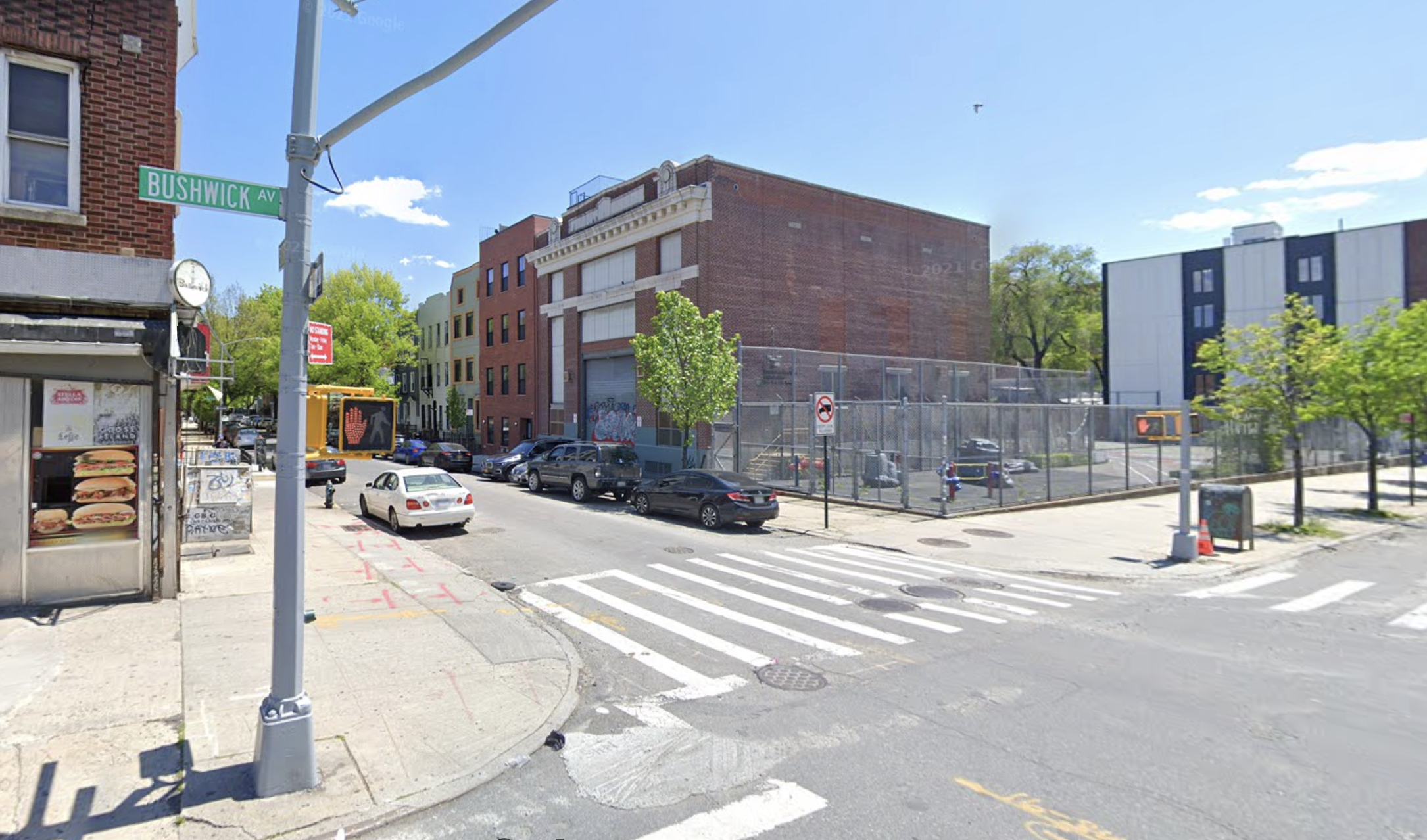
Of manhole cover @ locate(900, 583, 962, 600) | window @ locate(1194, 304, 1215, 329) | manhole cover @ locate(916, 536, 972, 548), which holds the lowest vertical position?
manhole cover @ locate(916, 536, 972, 548)

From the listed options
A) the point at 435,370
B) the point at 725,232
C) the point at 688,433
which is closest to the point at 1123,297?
the point at 725,232

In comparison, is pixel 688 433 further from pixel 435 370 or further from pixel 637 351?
pixel 435 370

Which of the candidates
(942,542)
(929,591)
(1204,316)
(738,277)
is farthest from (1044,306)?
(929,591)

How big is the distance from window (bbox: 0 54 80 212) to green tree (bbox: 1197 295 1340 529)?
71.7 ft

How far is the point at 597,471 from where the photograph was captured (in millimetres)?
22125

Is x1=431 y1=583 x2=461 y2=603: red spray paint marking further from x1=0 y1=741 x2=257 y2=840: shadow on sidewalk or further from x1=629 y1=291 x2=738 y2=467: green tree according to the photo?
x1=629 y1=291 x2=738 y2=467: green tree

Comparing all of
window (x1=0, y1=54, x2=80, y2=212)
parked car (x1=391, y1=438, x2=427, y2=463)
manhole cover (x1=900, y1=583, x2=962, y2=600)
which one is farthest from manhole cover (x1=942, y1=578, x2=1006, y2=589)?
parked car (x1=391, y1=438, x2=427, y2=463)

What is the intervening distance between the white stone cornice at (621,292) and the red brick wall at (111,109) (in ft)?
62.3

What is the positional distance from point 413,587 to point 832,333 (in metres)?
24.8

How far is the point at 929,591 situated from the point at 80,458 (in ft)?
35.8

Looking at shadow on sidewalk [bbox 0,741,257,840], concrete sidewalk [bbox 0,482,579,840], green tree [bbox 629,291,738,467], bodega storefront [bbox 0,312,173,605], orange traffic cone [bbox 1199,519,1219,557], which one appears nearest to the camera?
shadow on sidewalk [bbox 0,741,257,840]

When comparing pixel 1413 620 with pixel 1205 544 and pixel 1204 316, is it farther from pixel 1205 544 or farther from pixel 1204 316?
pixel 1204 316

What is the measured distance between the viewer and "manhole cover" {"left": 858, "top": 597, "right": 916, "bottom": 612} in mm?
9508

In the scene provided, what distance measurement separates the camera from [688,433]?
85.6ft
